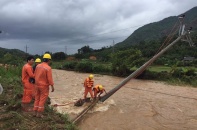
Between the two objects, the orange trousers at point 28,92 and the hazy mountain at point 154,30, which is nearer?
the orange trousers at point 28,92

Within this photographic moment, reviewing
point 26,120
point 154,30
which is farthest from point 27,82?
point 154,30

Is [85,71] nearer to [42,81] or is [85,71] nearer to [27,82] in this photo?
[27,82]

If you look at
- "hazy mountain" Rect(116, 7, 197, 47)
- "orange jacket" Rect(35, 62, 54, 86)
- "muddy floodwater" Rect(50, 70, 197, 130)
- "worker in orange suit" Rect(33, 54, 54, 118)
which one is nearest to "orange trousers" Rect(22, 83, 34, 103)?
"worker in orange suit" Rect(33, 54, 54, 118)

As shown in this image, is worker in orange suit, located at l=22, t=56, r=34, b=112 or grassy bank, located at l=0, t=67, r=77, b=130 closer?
grassy bank, located at l=0, t=67, r=77, b=130

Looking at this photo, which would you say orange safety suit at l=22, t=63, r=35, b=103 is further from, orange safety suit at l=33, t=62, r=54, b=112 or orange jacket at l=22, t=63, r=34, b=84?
orange safety suit at l=33, t=62, r=54, b=112

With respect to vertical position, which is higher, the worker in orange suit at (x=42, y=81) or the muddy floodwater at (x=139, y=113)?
the worker in orange suit at (x=42, y=81)

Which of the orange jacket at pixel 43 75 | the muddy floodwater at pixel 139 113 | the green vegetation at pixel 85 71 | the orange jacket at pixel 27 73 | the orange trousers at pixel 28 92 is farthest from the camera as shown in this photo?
the muddy floodwater at pixel 139 113

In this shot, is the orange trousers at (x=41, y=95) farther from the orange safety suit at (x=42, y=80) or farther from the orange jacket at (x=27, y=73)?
the orange jacket at (x=27, y=73)

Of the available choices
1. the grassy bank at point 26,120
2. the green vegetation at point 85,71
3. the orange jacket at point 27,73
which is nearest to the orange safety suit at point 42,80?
the grassy bank at point 26,120

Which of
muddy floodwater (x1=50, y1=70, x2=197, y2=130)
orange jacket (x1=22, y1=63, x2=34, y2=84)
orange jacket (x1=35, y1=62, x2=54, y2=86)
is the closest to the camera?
orange jacket (x1=35, y1=62, x2=54, y2=86)

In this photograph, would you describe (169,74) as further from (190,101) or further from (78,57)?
(78,57)

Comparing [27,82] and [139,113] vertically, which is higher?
[27,82]

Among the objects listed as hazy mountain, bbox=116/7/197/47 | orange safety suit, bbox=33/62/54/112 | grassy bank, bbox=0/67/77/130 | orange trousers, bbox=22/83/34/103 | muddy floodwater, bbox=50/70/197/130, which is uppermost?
hazy mountain, bbox=116/7/197/47

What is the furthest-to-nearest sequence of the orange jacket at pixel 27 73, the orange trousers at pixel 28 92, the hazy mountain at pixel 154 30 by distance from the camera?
1. the hazy mountain at pixel 154 30
2. the orange trousers at pixel 28 92
3. the orange jacket at pixel 27 73
